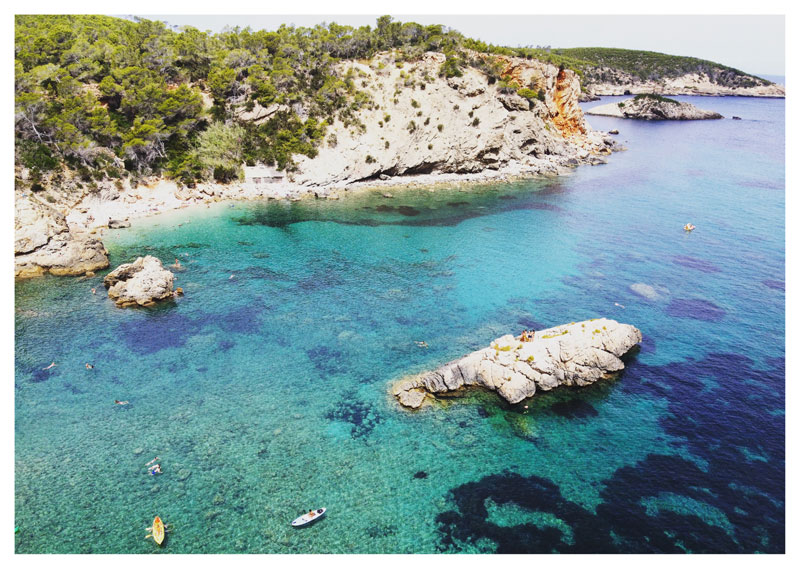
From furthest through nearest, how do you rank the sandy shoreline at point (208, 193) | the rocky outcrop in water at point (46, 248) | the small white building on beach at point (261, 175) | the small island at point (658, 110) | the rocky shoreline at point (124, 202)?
1. the small island at point (658, 110)
2. the small white building on beach at point (261, 175)
3. the sandy shoreline at point (208, 193)
4. the rocky shoreline at point (124, 202)
5. the rocky outcrop in water at point (46, 248)

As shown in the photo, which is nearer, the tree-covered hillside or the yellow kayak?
the yellow kayak

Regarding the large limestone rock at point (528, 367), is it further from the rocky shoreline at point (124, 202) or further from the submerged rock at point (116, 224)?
the submerged rock at point (116, 224)

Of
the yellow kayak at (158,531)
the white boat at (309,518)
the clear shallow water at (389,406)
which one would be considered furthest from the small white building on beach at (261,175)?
the white boat at (309,518)

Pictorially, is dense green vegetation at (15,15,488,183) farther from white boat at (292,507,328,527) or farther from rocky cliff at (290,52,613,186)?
white boat at (292,507,328,527)

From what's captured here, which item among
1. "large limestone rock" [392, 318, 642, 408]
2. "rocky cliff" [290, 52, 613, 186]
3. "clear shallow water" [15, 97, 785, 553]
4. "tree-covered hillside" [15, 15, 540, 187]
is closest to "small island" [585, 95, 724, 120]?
"rocky cliff" [290, 52, 613, 186]

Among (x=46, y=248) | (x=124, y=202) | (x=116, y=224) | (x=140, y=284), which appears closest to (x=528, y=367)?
(x=140, y=284)

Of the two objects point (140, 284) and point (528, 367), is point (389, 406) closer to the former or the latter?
point (528, 367)
